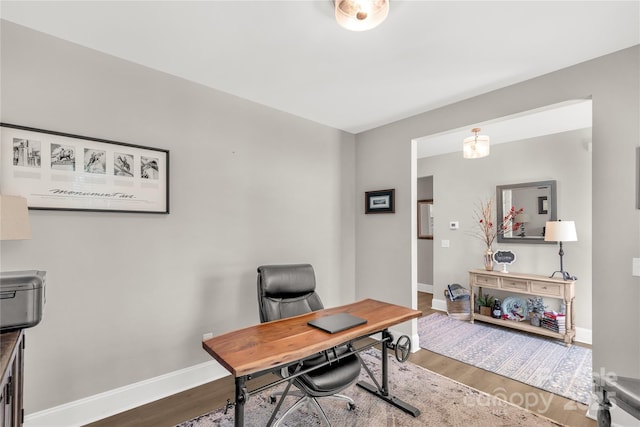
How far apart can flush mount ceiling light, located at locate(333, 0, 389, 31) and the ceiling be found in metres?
0.15

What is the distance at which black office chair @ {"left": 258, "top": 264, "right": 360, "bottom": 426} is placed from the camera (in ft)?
5.95

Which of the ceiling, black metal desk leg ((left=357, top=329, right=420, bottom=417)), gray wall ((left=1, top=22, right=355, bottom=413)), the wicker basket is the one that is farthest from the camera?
the wicker basket

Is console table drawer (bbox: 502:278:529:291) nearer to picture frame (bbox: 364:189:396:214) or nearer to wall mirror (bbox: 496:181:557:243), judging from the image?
wall mirror (bbox: 496:181:557:243)

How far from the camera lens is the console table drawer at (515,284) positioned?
3.73 meters

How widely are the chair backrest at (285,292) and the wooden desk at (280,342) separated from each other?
0.23m

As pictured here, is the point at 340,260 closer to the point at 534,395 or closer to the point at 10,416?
the point at 534,395

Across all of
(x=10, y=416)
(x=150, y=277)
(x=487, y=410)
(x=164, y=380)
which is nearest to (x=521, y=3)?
(x=487, y=410)

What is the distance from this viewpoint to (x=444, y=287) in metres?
4.82

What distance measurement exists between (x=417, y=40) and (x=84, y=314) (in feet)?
9.68

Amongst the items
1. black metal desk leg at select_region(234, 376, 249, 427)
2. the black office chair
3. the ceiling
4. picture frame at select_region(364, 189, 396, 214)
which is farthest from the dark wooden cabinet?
picture frame at select_region(364, 189, 396, 214)

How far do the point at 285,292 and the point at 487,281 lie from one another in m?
3.07

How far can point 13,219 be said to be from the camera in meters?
1.54

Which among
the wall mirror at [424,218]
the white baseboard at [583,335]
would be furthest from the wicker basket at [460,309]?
the wall mirror at [424,218]

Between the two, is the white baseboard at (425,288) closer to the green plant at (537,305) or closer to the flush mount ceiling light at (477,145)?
the green plant at (537,305)
